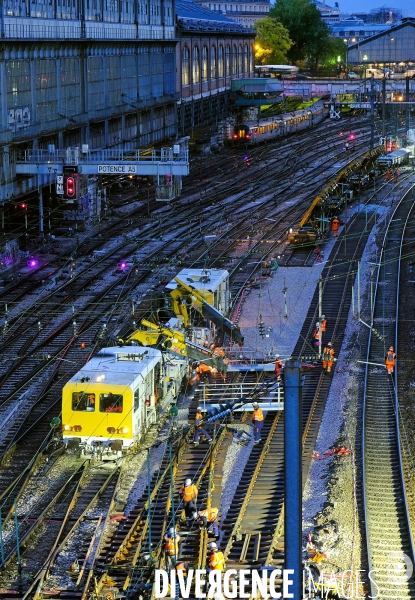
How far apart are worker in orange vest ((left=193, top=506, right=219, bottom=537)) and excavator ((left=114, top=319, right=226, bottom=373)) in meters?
6.98

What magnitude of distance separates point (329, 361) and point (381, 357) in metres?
2.13

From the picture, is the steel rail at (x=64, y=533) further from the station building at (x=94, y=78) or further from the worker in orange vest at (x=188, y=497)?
the station building at (x=94, y=78)

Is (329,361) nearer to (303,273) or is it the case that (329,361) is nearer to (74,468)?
(74,468)

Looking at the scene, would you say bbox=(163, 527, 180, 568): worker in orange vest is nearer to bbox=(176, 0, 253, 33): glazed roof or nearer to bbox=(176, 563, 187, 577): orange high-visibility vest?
bbox=(176, 563, 187, 577): orange high-visibility vest

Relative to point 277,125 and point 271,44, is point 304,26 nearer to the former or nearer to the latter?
point 271,44

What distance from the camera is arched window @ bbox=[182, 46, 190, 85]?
84.2m

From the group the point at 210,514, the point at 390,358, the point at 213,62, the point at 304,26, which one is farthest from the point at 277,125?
the point at 210,514

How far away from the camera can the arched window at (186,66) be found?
8425 cm

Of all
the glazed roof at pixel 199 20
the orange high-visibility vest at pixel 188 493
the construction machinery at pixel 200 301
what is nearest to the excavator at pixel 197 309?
the construction machinery at pixel 200 301

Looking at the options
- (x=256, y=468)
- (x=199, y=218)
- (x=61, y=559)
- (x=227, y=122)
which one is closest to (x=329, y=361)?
(x=256, y=468)

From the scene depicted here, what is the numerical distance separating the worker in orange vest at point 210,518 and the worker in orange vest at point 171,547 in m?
1.04

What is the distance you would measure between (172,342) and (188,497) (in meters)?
7.46

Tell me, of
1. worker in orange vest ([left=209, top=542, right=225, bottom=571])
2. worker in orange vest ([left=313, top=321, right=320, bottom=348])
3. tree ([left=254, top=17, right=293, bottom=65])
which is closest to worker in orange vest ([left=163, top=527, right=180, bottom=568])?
worker in orange vest ([left=209, top=542, right=225, bottom=571])

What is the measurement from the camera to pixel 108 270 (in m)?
43.4
